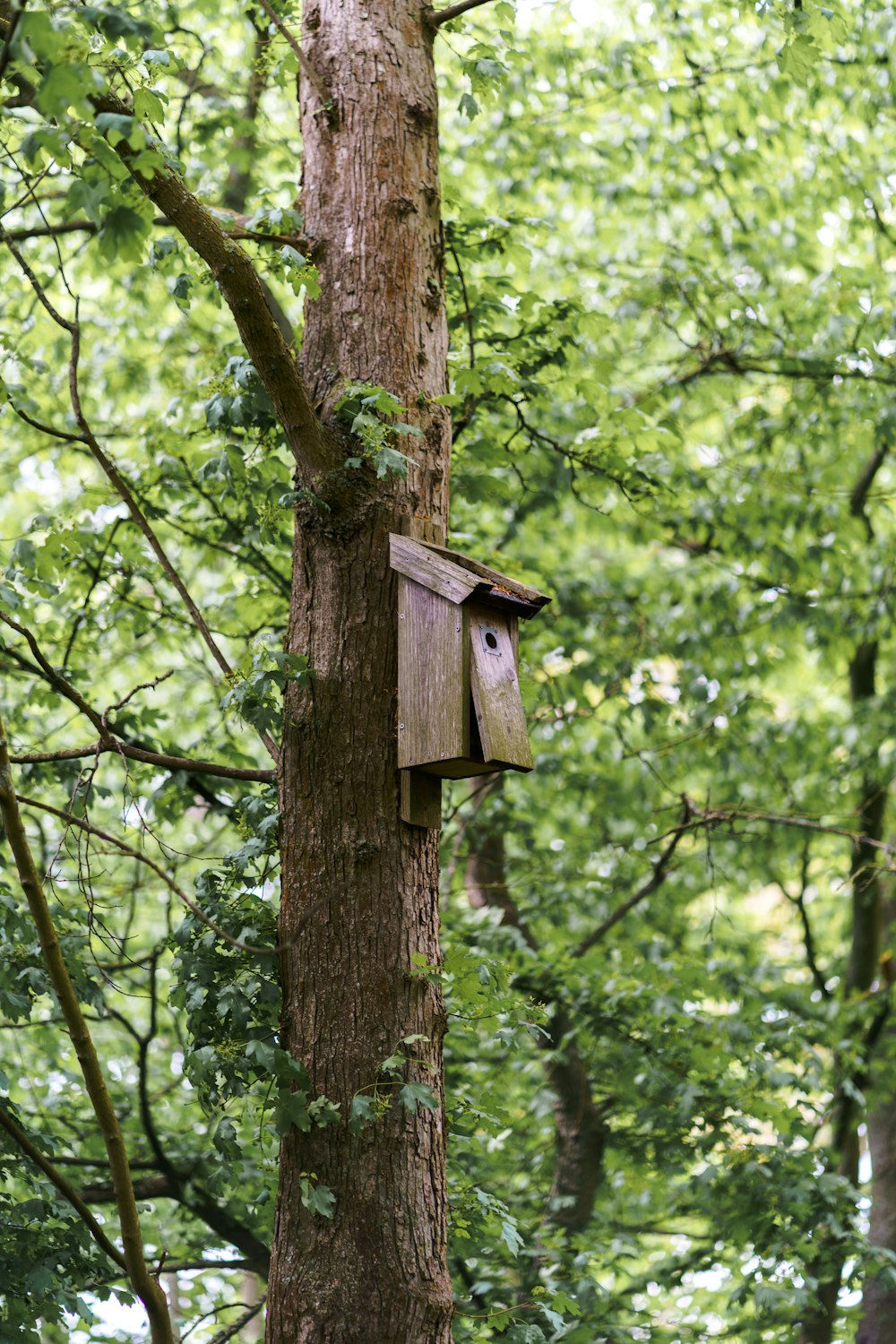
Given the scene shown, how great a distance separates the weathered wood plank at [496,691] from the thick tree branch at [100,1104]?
79 centimetres

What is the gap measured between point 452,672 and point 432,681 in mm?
50

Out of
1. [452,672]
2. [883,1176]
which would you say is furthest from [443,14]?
[883,1176]

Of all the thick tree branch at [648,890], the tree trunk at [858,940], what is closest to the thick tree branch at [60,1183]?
the thick tree branch at [648,890]

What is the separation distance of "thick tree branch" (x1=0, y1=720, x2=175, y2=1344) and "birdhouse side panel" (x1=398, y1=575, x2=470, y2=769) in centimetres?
70

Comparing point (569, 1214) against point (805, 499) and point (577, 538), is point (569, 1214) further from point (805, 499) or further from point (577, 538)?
point (577, 538)

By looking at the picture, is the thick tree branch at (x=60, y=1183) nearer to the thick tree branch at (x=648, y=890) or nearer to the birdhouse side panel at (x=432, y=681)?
the birdhouse side panel at (x=432, y=681)

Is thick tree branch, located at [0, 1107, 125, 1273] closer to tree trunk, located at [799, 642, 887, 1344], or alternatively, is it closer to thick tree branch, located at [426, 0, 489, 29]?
thick tree branch, located at [426, 0, 489, 29]

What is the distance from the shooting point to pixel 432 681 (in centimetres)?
230

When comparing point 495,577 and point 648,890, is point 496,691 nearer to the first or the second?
point 495,577

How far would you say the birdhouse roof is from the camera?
2.27m

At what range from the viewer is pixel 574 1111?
17.3 ft

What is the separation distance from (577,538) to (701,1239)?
4448mm

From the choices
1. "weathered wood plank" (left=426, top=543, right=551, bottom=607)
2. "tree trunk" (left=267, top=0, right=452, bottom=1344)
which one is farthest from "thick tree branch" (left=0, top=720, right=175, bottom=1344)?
"weathered wood plank" (left=426, top=543, right=551, bottom=607)

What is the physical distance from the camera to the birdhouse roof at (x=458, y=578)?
7.45 feet
